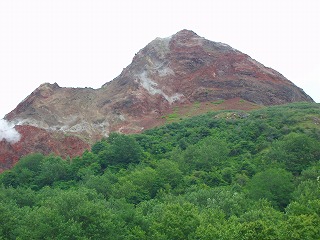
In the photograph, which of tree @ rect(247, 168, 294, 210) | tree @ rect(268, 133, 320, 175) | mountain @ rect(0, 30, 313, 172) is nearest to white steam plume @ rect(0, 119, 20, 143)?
mountain @ rect(0, 30, 313, 172)

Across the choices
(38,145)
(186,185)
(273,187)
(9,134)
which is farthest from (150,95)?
(273,187)

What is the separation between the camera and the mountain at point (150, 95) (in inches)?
3278

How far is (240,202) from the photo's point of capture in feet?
133

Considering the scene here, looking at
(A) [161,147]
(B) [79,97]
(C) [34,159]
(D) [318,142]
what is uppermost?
(B) [79,97]

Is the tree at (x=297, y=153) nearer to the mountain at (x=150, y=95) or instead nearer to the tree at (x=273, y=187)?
the tree at (x=273, y=187)

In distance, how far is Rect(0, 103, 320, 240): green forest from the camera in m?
33.0

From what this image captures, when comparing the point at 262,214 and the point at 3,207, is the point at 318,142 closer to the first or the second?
the point at 262,214

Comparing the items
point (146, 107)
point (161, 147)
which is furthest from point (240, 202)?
point (146, 107)

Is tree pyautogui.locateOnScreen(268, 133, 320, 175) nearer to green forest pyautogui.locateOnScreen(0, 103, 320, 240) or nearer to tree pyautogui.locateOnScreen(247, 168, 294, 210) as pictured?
green forest pyautogui.locateOnScreen(0, 103, 320, 240)

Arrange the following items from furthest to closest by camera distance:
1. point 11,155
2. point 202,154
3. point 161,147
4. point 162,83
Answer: point 162,83 < point 11,155 < point 161,147 < point 202,154

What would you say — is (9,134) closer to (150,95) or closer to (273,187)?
(150,95)

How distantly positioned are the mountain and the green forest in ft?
32.2

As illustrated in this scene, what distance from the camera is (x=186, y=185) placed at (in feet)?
179

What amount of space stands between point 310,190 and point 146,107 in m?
58.2
